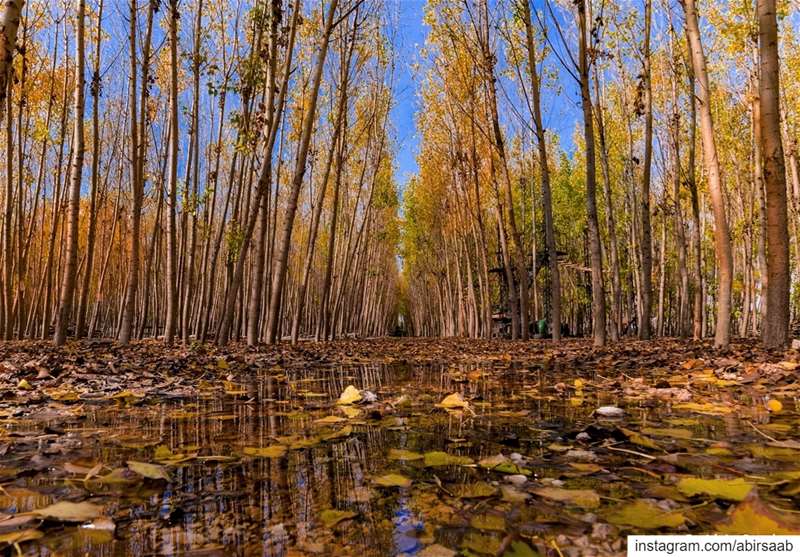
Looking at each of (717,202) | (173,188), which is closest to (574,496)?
(717,202)

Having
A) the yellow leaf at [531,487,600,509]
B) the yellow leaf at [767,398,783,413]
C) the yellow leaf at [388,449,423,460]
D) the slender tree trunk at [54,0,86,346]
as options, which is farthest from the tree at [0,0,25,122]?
the slender tree trunk at [54,0,86,346]

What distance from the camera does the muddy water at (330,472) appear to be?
0.98 m

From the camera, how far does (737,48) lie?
12.5 meters

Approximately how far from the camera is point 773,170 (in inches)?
209

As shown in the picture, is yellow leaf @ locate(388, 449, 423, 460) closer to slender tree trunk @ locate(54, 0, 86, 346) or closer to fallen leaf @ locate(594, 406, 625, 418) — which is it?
fallen leaf @ locate(594, 406, 625, 418)

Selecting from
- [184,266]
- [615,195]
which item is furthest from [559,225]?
[184,266]

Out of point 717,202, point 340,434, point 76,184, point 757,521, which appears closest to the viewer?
point 757,521

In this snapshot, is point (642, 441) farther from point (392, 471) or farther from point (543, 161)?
point (543, 161)

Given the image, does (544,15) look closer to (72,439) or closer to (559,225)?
(72,439)

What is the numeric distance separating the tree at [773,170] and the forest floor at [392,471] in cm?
262

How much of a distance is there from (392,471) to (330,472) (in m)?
0.18

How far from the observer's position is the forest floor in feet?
3.19

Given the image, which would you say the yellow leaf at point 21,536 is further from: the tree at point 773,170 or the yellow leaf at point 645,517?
the tree at point 773,170

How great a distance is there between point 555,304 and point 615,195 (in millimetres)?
16248
